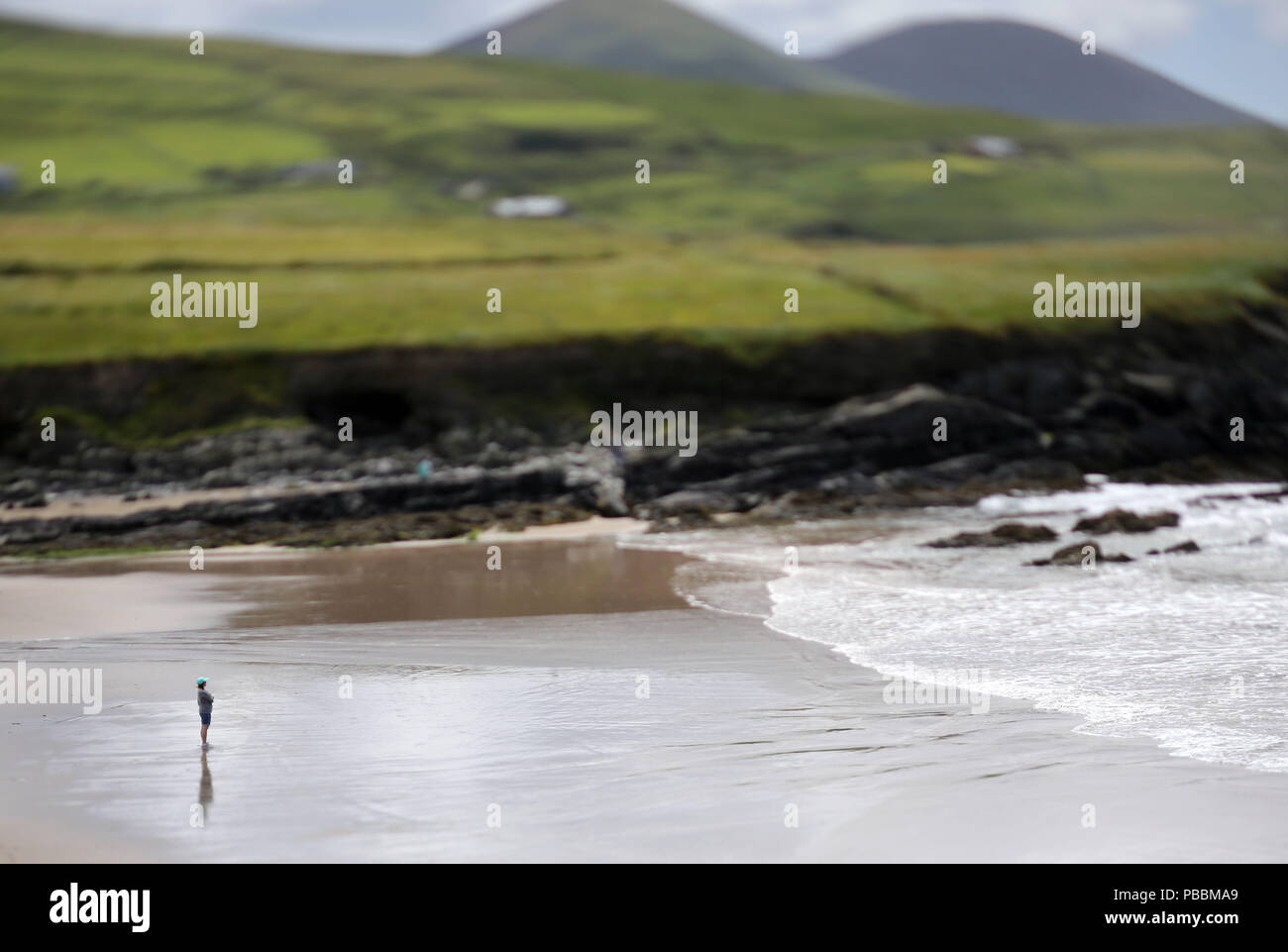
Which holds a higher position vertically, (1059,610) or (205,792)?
(1059,610)


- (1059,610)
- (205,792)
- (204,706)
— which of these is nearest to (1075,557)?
(1059,610)

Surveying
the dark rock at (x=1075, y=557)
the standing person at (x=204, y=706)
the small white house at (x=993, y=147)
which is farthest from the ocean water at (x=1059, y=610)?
the small white house at (x=993, y=147)

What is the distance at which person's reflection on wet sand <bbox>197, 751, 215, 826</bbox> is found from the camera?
568 inches

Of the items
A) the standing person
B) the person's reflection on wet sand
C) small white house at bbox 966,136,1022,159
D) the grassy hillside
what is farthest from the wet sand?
small white house at bbox 966,136,1022,159

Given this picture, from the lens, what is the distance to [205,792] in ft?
49.5

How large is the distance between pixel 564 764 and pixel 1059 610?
46.5 feet

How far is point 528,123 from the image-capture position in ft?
387

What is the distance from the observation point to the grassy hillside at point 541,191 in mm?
57812

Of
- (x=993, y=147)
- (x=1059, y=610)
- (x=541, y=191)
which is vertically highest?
(x=993, y=147)

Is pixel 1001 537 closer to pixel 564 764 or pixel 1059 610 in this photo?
pixel 1059 610

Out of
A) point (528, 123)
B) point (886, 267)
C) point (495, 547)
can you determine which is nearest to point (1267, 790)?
point (495, 547)

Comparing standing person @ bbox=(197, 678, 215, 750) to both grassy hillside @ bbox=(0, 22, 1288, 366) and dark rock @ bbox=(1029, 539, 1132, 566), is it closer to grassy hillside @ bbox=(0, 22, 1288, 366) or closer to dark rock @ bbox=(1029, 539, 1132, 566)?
dark rock @ bbox=(1029, 539, 1132, 566)

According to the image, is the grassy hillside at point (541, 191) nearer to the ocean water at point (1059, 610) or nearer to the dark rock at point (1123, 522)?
the dark rock at point (1123, 522)

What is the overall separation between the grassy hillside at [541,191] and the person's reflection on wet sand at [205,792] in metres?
38.7
